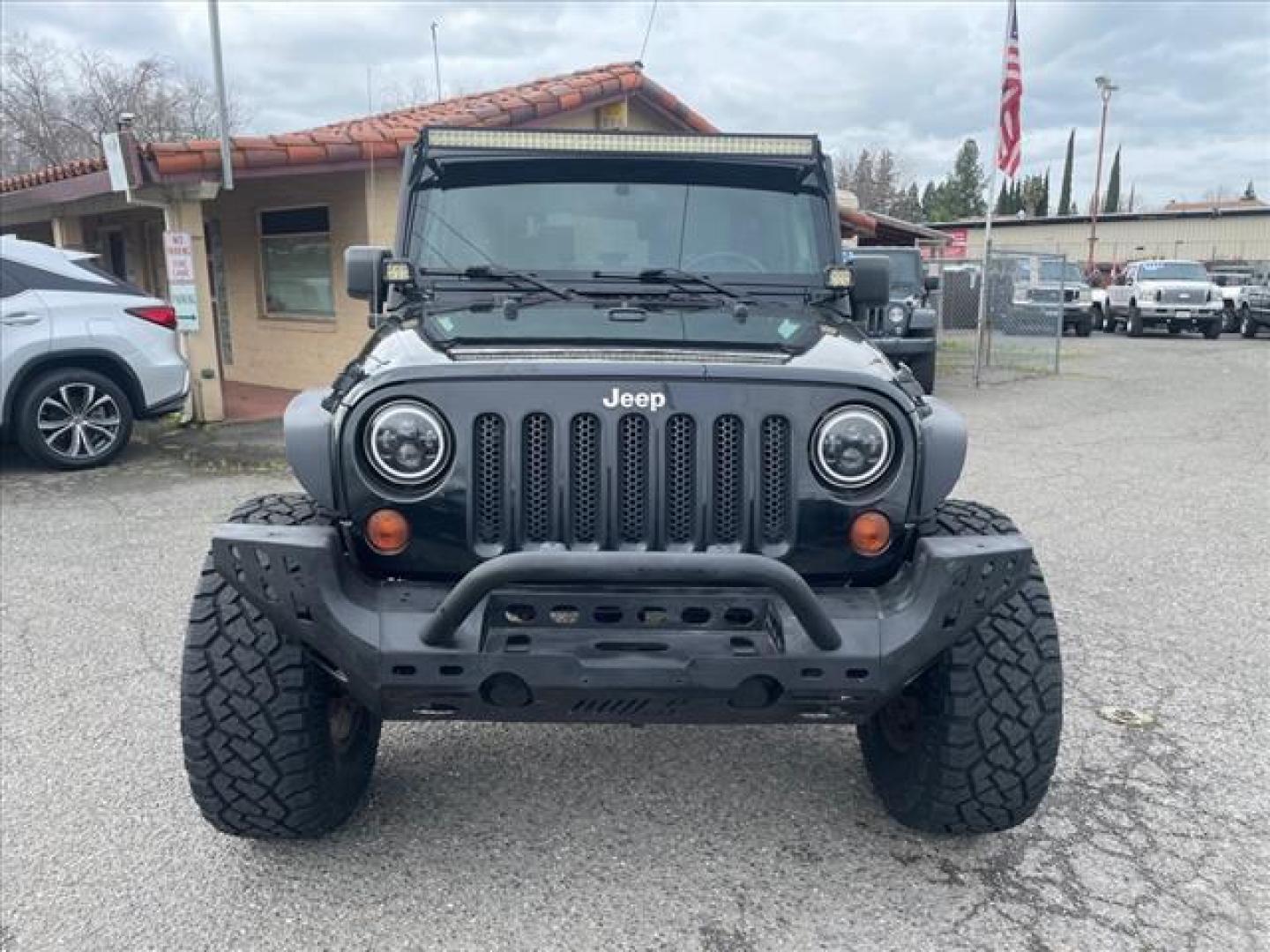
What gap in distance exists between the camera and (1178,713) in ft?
12.5

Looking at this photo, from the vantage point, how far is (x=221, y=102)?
30.7 ft

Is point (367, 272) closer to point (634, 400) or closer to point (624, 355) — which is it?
point (624, 355)

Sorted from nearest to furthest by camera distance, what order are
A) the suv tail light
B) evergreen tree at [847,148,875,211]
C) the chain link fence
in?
the suv tail light → the chain link fence → evergreen tree at [847,148,875,211]

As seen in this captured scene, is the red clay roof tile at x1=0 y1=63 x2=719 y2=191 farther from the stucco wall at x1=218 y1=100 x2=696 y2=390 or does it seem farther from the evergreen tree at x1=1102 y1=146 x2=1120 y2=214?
the evergreen tree at x1=1102 y1=146 x2=1120 y2=214

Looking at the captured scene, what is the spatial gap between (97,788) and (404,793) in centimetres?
97

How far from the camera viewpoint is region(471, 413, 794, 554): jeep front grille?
8.07 ft

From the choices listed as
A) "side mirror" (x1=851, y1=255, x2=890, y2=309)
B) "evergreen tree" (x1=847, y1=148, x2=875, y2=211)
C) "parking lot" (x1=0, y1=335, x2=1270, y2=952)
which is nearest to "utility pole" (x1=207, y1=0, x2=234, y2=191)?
"parking lot" (x1=0, y1=335, x2=1270, y2=952)

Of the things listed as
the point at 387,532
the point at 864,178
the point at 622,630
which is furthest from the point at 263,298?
the point at 864,178

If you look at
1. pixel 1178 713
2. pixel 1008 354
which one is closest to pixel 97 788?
pixel 1178 713

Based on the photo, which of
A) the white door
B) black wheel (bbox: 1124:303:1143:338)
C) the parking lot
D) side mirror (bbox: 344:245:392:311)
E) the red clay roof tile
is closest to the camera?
the parking lot

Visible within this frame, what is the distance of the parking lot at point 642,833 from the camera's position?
8.45ft

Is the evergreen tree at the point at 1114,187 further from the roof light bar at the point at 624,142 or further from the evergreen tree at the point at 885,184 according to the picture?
the roof light bar at the point at 624,142

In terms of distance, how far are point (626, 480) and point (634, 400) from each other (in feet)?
0.64

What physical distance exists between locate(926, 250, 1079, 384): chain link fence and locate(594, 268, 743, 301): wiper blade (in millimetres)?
11391
